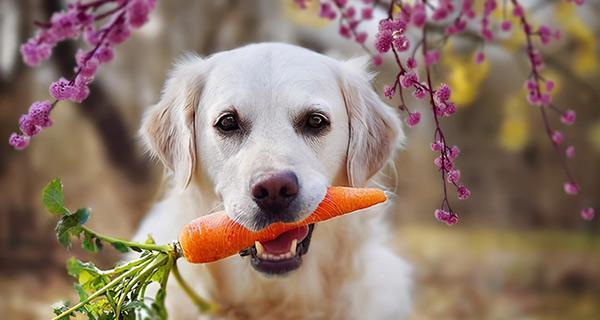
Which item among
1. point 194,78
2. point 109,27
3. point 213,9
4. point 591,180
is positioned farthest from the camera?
point 591,180

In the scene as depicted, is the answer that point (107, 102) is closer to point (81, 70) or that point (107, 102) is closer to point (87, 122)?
point (87, 122)

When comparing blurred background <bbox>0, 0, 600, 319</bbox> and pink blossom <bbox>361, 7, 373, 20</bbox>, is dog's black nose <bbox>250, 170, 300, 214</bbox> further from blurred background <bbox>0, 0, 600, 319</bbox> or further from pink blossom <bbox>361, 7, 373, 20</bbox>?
blurred background <bbox>0, 0, 600, 319</bbox>

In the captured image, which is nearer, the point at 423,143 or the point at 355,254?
the point at 355,254

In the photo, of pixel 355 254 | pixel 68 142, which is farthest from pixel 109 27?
pixel 68 142

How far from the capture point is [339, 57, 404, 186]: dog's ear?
187 centimetres

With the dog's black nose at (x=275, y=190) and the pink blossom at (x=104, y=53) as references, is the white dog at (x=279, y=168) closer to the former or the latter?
the dog's black nose at (x=275, y=190)

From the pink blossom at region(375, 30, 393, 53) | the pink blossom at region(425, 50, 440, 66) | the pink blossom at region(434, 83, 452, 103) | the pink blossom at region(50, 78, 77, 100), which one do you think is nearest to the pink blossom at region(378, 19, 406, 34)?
→ the pink blossom at region(375, 30, 393, 53)

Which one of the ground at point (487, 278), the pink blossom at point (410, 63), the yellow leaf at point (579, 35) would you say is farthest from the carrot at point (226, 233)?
the ground at point (487, 278)

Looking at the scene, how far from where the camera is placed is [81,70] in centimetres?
132

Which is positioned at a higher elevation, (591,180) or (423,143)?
(423,143)

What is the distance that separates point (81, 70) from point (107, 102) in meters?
2.88

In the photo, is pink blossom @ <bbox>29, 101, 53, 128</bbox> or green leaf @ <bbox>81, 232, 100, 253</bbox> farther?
green leaf @ <bbox>81, 232, 100, 253</bbox>

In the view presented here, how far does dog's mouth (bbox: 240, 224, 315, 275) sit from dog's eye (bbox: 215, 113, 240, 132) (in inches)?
11.3

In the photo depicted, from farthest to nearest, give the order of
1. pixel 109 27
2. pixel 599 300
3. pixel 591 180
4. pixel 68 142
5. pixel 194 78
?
pixel 591 180 → pixel 68 142 → pixel 599 300 → pixel 194 78 → pixel 109 27
